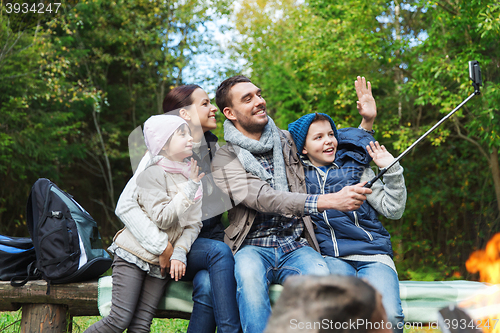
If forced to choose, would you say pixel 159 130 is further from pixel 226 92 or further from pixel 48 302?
pixel 48 302

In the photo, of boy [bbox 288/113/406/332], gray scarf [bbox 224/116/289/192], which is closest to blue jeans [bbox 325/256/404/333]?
boy [bbox 288/113/406/332]

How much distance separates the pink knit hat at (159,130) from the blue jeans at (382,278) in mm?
1098

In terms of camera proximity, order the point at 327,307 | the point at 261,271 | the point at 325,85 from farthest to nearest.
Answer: the point at 325,85, the point at 261,271, the point at 327,307

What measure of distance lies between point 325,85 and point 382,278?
17.5 ft

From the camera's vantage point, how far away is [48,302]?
8.34 ft

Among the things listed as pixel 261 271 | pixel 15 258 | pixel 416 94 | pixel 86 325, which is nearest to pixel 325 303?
pixel 261 271

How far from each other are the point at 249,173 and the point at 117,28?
9704 millimetres

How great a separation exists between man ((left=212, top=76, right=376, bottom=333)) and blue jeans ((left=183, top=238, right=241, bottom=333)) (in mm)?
68

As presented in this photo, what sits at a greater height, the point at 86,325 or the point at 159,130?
the point at 159,130

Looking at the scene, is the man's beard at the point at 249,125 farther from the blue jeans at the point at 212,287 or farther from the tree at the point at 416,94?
the tree at the point at 416,94

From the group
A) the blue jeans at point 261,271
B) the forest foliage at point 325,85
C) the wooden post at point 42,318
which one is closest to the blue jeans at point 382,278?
the blue jeans at point 261,271

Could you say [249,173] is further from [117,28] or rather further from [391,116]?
[117,28]

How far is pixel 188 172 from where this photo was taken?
2441mm

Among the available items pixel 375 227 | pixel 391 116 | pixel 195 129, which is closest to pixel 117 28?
pixel 391 116
